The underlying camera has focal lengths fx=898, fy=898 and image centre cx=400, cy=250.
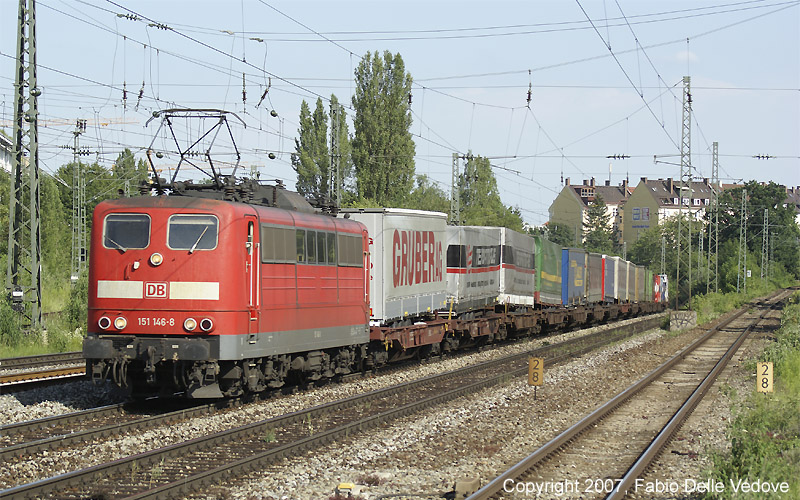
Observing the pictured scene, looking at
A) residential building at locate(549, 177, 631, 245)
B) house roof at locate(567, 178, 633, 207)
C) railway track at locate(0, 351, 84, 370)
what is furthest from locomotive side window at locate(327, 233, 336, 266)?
house roof at locate(567, 178, 633, 207)

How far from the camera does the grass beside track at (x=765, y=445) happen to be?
878 centimetres

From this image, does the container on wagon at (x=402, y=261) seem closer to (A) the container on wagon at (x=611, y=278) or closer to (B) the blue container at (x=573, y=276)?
(B) the blue container at (x=573, y=276)

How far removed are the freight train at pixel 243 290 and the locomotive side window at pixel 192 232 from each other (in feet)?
0.05

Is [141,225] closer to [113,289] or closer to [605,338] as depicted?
[113,289]

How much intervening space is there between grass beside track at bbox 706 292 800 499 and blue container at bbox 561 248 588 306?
2017cm

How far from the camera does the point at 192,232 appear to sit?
13633mm

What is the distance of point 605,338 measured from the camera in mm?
33938

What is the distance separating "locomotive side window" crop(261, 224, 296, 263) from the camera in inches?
565

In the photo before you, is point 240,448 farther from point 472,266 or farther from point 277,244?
point 472,266

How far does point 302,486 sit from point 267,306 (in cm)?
520

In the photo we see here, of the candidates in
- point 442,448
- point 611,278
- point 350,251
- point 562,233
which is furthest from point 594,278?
point 562,233

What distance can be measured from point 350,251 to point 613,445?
7188mm

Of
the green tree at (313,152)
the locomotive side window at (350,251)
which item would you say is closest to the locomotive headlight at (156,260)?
the locomotive side window at (350,251)

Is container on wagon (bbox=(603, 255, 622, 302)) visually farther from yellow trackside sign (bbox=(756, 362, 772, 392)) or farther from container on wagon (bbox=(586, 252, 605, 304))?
yellow trackside sign (bbox=(756, 362, 772, 392))
